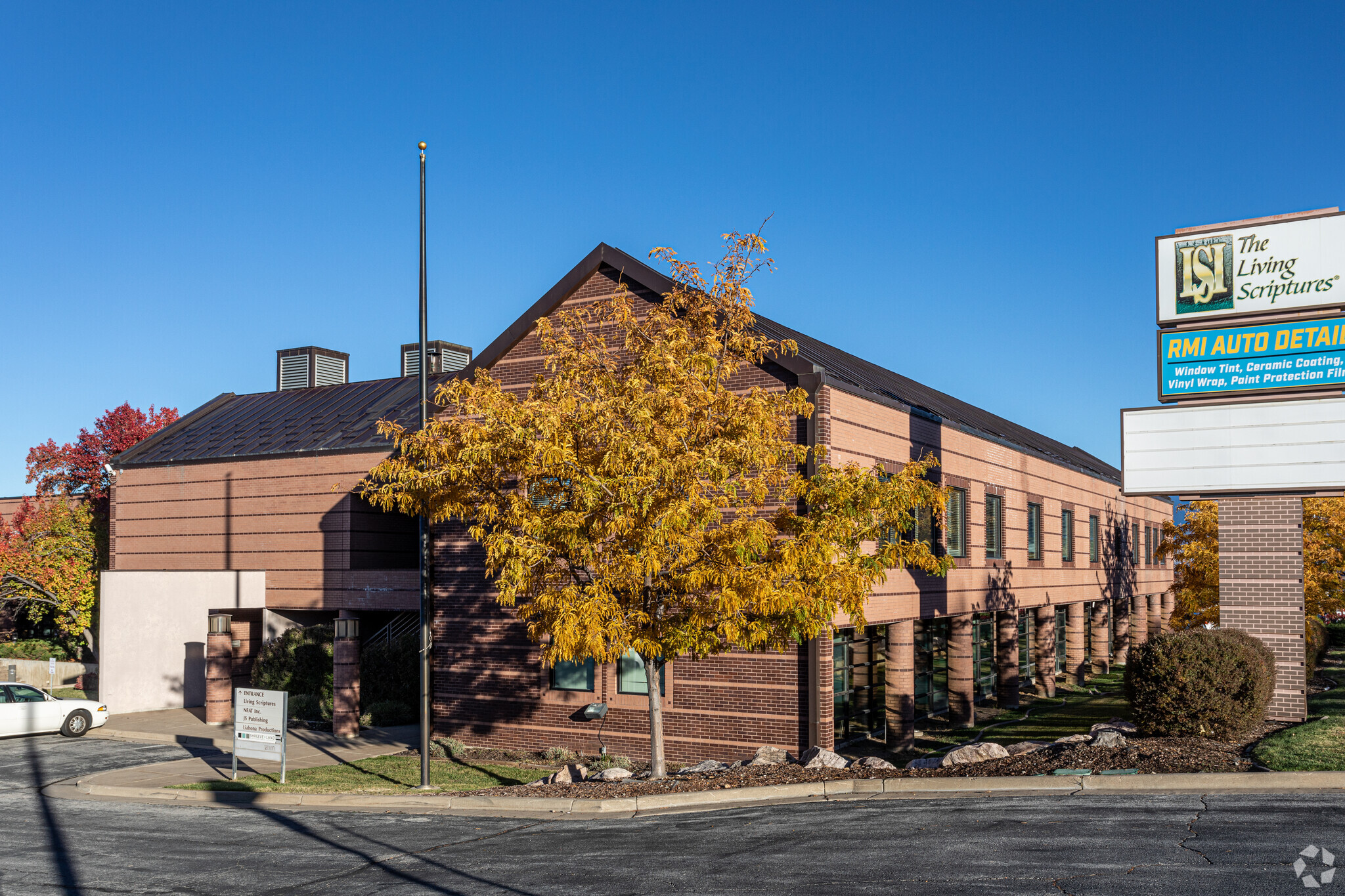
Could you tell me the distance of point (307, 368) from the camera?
153 feet

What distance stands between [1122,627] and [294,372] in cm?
3943

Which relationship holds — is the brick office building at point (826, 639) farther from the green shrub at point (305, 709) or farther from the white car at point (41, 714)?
the white car at point (41, 714)

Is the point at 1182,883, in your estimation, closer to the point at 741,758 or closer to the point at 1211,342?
the point at 741,758

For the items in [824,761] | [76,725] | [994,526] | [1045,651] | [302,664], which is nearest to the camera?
[824,761]

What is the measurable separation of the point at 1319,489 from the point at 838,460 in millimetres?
8989

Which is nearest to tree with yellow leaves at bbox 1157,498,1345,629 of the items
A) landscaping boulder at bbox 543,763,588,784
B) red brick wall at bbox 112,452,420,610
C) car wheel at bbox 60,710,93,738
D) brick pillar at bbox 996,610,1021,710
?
brick pillar at bbox 996,610,1021,710

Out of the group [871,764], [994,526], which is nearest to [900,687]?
[871,764]

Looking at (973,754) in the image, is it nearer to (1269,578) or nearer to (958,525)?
(1269,578)

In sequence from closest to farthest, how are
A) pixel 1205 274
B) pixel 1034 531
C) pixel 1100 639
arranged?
pixel 1205 274 → pixel 1034 531 → pixel 1100 639

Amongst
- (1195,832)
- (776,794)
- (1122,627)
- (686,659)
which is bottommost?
(1122,627)

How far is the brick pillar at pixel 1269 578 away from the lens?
67.5 feet

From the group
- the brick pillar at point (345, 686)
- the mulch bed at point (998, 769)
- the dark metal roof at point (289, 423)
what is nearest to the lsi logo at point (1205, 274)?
the mulch bed at point (998, 769)

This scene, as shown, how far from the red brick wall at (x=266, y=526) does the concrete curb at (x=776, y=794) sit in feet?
38.4

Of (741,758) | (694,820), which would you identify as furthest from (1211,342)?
(694,820)
